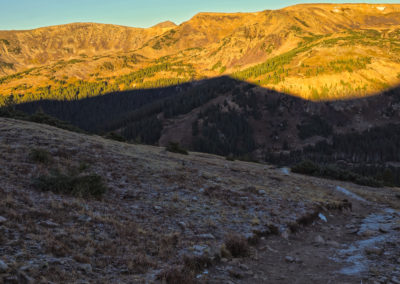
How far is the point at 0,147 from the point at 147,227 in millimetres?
13142

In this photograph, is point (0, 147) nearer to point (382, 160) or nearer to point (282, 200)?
point (282, 200)

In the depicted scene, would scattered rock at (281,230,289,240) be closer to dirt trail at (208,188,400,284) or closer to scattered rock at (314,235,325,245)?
dirt trail at (208,188,400,284)

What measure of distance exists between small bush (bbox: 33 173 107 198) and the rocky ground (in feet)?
1.67

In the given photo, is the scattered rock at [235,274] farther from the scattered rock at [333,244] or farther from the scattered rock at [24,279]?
A: the scattered rock at [333,244]

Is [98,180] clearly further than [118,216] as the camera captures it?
Yes

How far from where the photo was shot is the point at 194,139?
186875 mm

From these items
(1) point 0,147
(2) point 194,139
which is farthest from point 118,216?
(2) point 194,139

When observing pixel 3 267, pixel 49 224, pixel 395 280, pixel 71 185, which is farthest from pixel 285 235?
pixel 3 267

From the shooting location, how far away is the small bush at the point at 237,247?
10.4m

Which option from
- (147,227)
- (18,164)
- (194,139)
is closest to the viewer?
(147,227)

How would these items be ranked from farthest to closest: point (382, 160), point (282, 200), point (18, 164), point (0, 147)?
1. point (382, 160)
2. point (282, 200)
3. point (0, 147)
4. point (18, 164)

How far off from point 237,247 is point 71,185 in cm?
856

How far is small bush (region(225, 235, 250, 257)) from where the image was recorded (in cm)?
1043

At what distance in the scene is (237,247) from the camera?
10.6 meters
